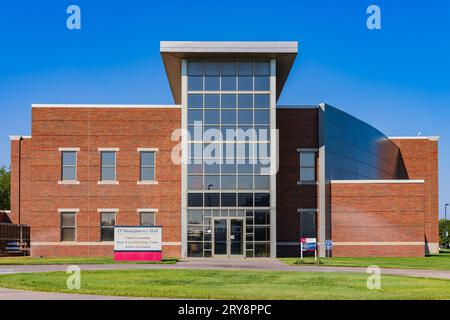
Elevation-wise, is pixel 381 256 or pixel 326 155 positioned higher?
pixel 326 155

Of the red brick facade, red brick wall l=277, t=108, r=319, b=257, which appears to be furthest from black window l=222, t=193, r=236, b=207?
red brick wall l=277, t=108, r=319, b=257

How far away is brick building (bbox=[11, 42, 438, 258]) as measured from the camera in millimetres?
42188

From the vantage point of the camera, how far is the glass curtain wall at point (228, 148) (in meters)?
42.2

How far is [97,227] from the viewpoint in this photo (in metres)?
43.6

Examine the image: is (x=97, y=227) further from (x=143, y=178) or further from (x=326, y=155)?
(x=326, y=155)

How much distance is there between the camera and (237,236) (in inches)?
1663

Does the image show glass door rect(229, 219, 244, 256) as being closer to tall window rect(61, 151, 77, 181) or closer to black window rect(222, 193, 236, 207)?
black window rect(222, 193, 236, 207)

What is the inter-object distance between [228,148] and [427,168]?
99.7ft

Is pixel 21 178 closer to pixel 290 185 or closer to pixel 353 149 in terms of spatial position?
pixel 290 185

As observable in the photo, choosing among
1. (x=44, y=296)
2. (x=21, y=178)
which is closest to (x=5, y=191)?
(x=21, y=178)

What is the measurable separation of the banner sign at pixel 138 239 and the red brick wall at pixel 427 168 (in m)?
36.0

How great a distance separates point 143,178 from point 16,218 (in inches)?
686
